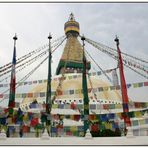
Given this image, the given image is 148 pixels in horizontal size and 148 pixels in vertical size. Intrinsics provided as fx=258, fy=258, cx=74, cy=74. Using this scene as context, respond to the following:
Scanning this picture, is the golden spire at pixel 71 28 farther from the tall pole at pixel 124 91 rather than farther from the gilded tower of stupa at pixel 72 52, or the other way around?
Result: the tall pole at pixel 124 91

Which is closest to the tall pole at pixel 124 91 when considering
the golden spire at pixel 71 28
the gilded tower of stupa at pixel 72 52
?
the gilded tower of stupa at pixel 72 52

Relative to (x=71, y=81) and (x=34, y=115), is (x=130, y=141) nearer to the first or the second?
(x=34, y=115)

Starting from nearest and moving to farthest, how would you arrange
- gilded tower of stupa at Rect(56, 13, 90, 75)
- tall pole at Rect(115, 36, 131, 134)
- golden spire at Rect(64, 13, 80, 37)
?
tall pole at Rect(115, 36, 131, 134) < gilded tower of stupa at Rect(56, 13, 90, 75) < golden spire at Rect(64, 13, 80, 37)

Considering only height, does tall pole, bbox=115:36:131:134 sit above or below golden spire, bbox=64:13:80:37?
below

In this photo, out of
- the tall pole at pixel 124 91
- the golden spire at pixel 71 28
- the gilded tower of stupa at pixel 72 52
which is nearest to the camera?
the tall pole at pixel 124 91

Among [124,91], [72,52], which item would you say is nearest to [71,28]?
[72,52]

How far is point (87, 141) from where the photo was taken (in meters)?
13.9

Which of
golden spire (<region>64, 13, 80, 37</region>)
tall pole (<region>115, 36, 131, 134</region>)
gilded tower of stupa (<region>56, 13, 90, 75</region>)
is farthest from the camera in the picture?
golden spire (<region>64, 13, 80, 37</region>)

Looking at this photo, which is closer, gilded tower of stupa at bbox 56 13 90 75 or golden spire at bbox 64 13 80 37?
gilded tower of stupa at bbox 56 13 90 75

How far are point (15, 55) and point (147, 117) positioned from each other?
38.9ft

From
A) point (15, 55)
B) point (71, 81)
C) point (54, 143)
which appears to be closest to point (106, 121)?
point (54, 143)

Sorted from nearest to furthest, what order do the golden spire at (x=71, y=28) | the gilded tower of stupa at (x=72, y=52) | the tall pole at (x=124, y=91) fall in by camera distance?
the tall pole at (x=124, y=91), the gilded tower of stupa at (x=72, y=52), the golden spire at (x=71, y=28)

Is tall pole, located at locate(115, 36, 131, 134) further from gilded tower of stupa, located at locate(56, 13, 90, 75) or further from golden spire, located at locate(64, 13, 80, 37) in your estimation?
golden spire, located at locate(64, 13, 80, 37)

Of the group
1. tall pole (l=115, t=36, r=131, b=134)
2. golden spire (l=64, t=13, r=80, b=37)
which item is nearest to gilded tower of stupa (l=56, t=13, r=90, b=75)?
golden spire (l=64, t=13, r=80, b=37)
